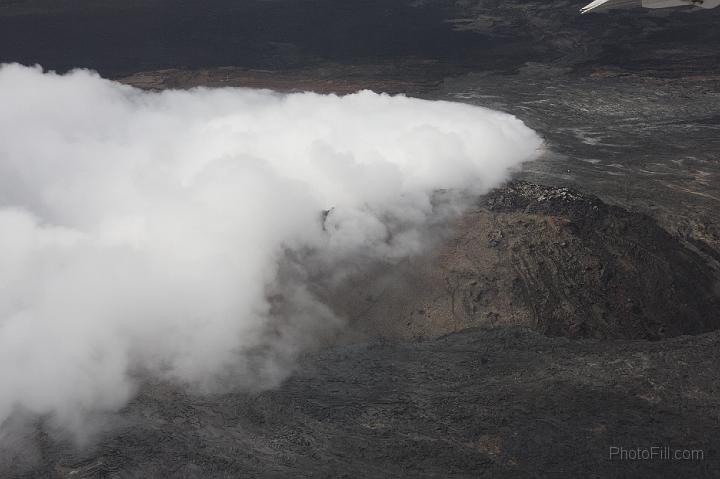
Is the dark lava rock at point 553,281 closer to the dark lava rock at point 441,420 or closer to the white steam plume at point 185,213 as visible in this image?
the dark lava rock at point 441,420

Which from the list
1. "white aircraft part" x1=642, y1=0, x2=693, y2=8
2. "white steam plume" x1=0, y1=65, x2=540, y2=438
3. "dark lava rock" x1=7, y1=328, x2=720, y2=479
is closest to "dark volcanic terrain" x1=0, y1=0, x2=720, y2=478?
"dark lava rock" x1=7, y1=328, x2=720, y2=479

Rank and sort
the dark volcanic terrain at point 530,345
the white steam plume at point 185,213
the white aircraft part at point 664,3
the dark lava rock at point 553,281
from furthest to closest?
1. the white aircraft part at point 664,3
2. the dark lava rock at point 553,281
3. the white steam plume at point 185,213
4. the dark volcanic terrain at point 530,345

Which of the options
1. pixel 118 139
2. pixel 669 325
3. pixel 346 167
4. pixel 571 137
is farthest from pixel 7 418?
pixel 571 137

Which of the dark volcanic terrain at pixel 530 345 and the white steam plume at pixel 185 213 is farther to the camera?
the white steam plume at pixel 185 213

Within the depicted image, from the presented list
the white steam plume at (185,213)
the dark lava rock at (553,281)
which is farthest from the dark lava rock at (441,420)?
the white steam plume at (185,213)

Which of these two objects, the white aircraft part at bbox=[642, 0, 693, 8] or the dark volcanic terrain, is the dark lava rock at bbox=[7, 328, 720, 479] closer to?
the dark volcanic terrain
